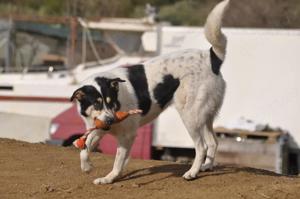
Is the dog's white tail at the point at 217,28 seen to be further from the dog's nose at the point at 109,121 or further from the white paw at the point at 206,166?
the dog's nose at the point at 109,121

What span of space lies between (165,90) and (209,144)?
904 millimetres

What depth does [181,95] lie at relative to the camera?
25.3 ft

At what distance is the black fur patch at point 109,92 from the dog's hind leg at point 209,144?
1.23 m

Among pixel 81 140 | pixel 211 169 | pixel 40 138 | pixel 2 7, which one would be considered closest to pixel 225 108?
pixel 40 138

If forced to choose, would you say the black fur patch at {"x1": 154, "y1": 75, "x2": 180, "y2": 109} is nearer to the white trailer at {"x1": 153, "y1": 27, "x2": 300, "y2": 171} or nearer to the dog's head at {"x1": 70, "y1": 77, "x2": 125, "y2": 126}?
the dog's head at {"x1": 70, "y1": 77, "x2": 125, "y2": 126}

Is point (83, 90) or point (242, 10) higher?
point (242, 10)

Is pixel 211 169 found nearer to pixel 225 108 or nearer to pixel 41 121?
pixel 225 108

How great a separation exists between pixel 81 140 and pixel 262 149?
7134 mm

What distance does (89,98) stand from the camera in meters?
7.13

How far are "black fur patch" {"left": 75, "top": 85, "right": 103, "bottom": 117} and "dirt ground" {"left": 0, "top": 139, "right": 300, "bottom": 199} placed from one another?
31.3 inches

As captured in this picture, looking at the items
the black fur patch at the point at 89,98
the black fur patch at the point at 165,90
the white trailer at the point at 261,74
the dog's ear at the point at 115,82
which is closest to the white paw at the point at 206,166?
the black fur patch at the point at 165,90

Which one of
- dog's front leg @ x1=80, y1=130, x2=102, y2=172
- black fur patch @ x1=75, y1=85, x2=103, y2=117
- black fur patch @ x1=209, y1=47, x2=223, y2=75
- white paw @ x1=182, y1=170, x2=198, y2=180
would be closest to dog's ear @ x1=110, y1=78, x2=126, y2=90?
black fur patch @ x1=75, y1=85, x2=103, y2=117

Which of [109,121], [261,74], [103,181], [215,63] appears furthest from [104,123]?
[261,74]

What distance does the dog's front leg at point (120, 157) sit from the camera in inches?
298
